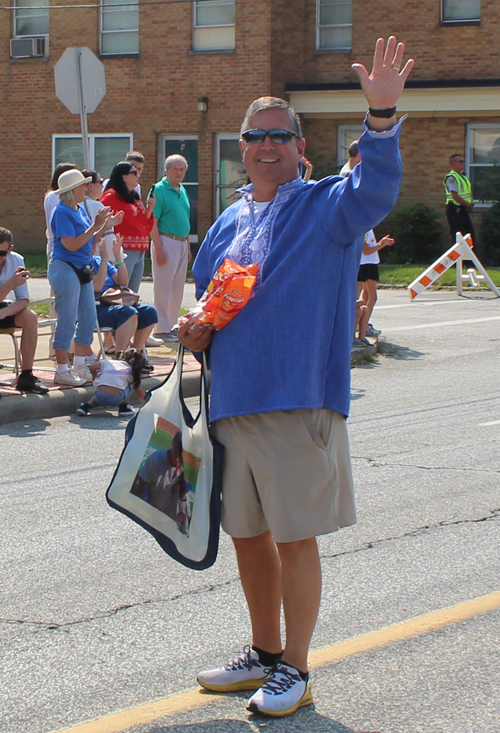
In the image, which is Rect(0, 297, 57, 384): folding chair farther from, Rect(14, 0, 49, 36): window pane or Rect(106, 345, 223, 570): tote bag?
Rect(14, 0, 49, 36): window pane

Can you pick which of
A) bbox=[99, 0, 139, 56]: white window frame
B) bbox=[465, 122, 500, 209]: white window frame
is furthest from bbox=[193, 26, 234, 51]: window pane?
bbox=[465, 122, 500, 209]: white window frame

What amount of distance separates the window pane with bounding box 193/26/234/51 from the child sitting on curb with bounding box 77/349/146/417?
16.7 meters

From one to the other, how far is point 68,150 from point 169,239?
47.8 ft

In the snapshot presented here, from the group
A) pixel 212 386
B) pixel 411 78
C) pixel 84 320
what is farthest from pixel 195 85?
pixel 212 386

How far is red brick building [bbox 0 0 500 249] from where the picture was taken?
23531mm

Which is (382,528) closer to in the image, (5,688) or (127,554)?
(127,554)

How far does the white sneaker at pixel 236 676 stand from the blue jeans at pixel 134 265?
8.36 meters

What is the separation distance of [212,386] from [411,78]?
21827 millimetres

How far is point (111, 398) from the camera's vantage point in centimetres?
880

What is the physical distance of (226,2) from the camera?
23.9 metres

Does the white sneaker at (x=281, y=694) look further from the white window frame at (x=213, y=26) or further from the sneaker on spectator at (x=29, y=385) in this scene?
the white window frame at (x=213, y=26)

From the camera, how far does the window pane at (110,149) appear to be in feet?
83.2

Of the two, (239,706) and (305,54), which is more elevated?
(305,54)

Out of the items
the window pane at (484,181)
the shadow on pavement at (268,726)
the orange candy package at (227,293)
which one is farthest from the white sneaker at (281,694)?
the window pane at (484,181)
